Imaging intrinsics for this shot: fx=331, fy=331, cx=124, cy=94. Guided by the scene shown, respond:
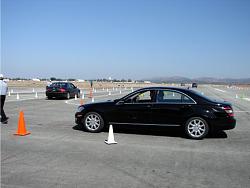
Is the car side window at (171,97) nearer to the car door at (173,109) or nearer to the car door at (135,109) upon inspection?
the car door at (173,109)

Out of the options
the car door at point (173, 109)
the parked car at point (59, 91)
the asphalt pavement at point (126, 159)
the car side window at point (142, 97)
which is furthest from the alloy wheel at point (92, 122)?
the parked car at point (59, 91)

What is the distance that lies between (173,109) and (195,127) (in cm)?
79

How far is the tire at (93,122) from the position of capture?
1005 cm

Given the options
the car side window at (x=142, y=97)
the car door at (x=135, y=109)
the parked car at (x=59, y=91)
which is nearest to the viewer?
the car door at (x=135, y=109)

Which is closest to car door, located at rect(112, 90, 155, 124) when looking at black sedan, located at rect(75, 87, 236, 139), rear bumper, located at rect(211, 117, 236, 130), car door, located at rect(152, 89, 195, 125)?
black sedan, located at rect(75, 87, 236, 139)

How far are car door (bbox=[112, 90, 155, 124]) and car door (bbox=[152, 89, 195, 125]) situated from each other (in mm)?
209

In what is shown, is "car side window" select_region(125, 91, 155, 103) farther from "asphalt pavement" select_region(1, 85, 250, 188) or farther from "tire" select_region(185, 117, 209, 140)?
"tire" select_region(185, 117, 209, 140)

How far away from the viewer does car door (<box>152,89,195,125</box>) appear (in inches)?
367

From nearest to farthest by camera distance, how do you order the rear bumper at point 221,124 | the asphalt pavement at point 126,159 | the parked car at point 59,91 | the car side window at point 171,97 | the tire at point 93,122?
the asphalt pavement at point 126,159, the rear bumper at point 221,124, the car side window at point 171,97, the tire at point 93,122, the parked car at point 59,91

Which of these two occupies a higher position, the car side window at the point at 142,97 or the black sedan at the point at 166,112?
the car side window at the point at 142,97

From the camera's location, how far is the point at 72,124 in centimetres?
1191

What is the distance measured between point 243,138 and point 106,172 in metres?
5.11

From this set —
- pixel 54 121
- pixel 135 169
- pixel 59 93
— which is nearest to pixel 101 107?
pixel 54 121

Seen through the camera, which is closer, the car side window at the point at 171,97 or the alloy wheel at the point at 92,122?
the car side window at the point at 171,97
